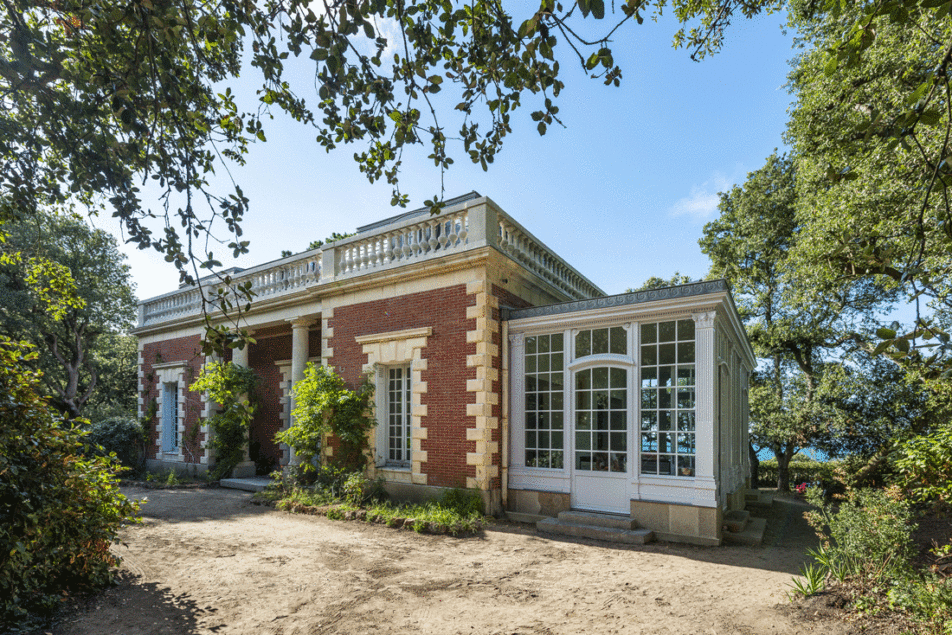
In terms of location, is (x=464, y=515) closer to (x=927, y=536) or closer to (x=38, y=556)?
(x=38, y=556)

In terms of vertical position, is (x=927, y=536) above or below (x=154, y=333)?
below

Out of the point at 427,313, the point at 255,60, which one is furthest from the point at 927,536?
the point at 255,60

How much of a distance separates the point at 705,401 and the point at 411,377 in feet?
17.0

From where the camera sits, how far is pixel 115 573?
5.20 m

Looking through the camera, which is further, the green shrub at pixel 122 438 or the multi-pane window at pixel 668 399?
the green shrub at pixel 122 438

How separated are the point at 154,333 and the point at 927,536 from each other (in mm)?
19213

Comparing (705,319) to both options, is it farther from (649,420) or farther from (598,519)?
(598,519)

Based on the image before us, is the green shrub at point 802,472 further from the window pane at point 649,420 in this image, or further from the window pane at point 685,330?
the window pane at point 685,330

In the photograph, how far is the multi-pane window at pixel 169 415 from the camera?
15.4 m

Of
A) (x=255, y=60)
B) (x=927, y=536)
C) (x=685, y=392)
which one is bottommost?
(x=927, y=536)

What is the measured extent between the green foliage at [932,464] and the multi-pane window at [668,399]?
240 cm

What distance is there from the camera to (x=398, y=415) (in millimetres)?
10188

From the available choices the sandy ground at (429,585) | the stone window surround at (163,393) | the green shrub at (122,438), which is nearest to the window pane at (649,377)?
the sandy ground at (429,585)

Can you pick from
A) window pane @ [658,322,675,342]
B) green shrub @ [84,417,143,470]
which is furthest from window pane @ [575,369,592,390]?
green shrub @ [84,417,143,470]
